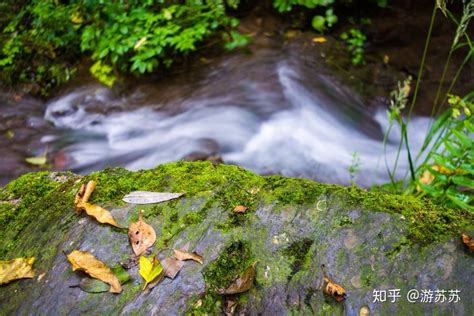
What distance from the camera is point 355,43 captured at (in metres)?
5.65

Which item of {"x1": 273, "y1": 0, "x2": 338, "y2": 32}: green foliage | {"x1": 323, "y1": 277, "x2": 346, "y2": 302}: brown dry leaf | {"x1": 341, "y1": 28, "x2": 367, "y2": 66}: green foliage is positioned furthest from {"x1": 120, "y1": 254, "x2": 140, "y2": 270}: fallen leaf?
{"x1": 341, "y1": 28, "x2": 367, "y2": 66}: green foliage

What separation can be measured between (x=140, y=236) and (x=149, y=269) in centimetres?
17

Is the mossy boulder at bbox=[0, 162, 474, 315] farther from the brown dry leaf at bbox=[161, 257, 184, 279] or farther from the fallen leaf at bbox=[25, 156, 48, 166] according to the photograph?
the fallen leaf at bbox=[25, 156, 48, 166]

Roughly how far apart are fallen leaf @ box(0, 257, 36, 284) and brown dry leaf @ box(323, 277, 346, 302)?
1.13 m

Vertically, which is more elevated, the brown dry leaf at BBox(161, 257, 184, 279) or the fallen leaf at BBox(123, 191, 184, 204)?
the fallen leaf at BBox(123, 191, 184, 204)

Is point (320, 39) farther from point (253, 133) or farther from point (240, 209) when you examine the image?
point (240, 209)

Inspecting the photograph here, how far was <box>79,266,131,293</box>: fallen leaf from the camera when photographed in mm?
1519

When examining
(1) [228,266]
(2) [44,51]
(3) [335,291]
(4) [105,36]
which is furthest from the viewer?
(2) [44,51]

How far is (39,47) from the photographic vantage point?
19.4 ft

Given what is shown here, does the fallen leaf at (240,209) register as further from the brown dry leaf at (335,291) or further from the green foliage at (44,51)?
the green foliage at (44,51)

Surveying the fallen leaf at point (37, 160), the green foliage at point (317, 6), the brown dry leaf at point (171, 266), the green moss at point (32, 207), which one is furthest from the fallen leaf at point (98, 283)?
the green foliage at point (317, 6)

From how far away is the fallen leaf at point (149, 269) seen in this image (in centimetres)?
153

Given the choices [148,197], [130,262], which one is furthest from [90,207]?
[130,262]

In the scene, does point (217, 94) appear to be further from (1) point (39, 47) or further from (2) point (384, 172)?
(1) point (39, 47)
